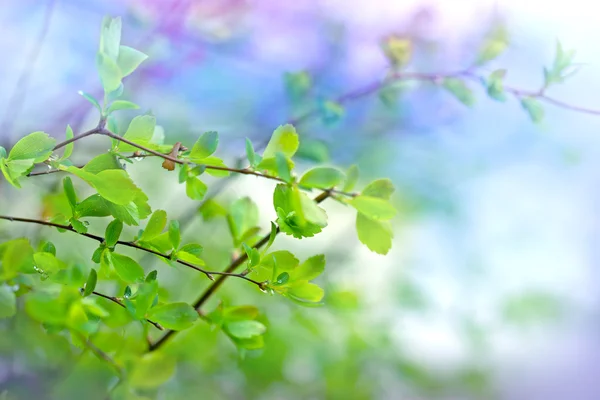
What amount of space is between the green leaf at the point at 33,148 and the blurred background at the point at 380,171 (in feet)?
0.53

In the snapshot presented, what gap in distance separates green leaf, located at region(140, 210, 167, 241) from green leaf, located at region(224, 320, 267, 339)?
0.21ft

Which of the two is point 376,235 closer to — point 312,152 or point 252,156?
point 252,156

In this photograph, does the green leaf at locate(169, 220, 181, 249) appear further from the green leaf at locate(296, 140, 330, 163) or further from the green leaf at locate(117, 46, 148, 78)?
the green leaf at locate(296, 140, 330, 163)

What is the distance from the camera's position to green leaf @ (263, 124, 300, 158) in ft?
0.82

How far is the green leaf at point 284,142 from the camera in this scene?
25 centimetres

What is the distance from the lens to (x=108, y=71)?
0.70 ft

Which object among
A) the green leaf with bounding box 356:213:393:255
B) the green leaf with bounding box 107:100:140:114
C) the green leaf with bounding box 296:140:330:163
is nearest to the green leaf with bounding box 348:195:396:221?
the green leaf with bounding box 356:213:393:255

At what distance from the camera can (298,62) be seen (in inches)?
34.5

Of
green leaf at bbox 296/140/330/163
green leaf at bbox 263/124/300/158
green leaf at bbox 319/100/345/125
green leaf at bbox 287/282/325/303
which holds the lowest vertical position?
green leaf at bbox 287/282/325/303

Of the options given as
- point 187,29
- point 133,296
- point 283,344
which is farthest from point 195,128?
point 133,296

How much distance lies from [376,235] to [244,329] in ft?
0.29

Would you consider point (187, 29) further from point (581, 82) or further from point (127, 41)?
point (581, 82)

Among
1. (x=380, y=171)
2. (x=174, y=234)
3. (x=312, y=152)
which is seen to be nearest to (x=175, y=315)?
(x=174, y=234)

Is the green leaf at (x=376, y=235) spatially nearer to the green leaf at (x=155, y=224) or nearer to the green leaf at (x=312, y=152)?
the green leaf at (x=155, y=224)
